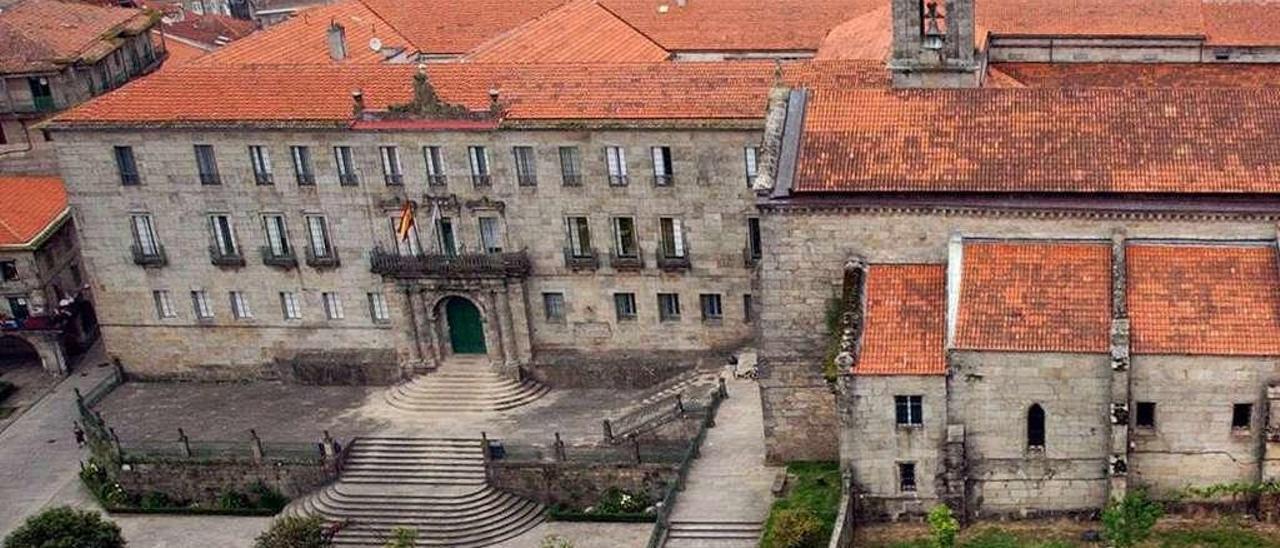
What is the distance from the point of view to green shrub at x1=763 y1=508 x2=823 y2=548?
4550 cm

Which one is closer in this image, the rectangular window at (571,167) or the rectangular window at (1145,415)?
the rectangular window at (1145,415)

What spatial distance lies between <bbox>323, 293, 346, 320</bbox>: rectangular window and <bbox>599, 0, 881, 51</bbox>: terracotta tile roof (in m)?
21.0

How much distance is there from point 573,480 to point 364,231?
44.0ft

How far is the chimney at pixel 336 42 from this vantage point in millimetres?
68812

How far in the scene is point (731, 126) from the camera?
182ft

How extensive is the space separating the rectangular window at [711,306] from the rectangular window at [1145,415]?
61.5ft

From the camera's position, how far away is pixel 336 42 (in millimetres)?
68875

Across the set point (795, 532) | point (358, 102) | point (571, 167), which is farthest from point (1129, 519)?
point (358, 102)

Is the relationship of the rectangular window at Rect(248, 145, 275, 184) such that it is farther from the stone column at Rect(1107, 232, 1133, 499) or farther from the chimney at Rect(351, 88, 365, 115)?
the stone column at Rect(1107, 232, 1133, 499)

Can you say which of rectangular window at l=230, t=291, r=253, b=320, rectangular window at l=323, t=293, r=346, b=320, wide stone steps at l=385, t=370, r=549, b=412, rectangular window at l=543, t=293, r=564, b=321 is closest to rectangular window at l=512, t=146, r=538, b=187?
rectangular window at l=543, t=293, r=564, b=321

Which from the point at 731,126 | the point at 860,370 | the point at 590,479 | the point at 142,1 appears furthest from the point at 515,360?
the point at 142,1

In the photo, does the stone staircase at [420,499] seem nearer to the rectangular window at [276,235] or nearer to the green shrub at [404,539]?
the green shrub at [404,539]

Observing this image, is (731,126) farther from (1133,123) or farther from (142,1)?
(142,1)

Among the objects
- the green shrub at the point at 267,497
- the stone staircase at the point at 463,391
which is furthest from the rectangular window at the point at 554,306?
the green shrub at the point at 267,497
